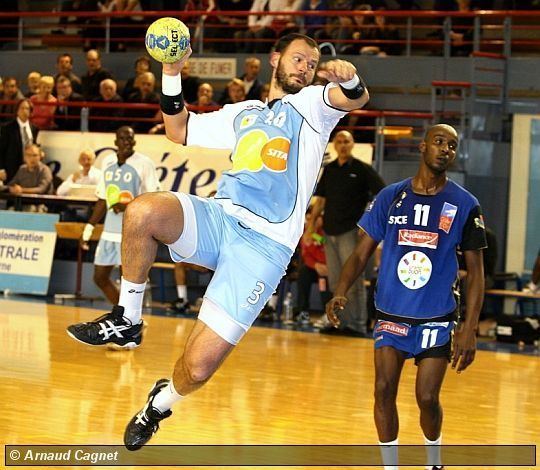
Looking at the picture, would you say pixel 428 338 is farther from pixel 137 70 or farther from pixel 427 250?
pixel 137 70

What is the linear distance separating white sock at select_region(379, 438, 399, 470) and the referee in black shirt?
269 inches

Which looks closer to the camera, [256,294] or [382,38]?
[256,294]

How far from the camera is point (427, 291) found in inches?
271

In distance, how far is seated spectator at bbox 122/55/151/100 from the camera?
18344mm

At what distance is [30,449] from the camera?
757 centimetres

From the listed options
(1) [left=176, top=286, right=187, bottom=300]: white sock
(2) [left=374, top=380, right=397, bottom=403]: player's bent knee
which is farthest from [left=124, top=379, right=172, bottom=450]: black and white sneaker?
(1) [left=176, top=286, right=187, bottom=300]: white sock

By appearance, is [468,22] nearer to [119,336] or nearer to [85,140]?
[85,140]

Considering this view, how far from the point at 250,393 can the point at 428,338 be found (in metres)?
3.66

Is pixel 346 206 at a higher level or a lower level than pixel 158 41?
lower

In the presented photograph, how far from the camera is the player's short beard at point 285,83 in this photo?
20.9 feet

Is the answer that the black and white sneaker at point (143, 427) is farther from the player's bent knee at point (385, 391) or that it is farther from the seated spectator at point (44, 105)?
the seated spectator at point (44, 105)

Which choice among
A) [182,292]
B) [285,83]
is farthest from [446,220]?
[182,292]

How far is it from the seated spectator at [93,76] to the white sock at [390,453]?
12.8 meters

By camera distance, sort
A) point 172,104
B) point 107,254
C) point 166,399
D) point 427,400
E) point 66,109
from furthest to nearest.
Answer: point 66,109 < point 107,254 < point 427,400 < point 172,104 < point 166,399
